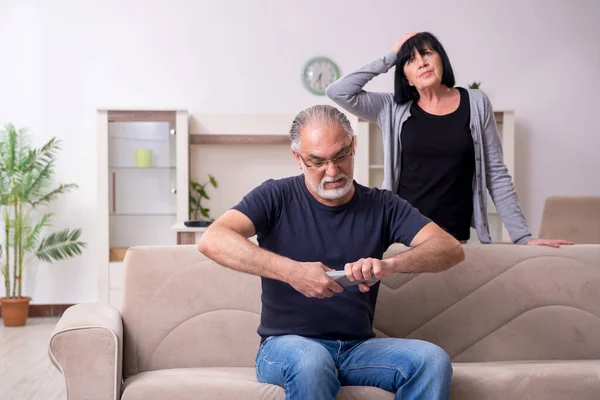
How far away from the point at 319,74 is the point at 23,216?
97.1 inches

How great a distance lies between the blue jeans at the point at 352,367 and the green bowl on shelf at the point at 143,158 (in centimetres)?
362

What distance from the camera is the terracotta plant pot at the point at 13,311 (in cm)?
560

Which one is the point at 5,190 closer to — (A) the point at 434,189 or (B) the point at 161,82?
(B) the point at 161,82

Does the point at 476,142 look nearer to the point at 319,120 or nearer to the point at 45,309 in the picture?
the point at 319,120

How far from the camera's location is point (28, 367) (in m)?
4.28

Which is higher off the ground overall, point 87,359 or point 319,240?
point 319,240

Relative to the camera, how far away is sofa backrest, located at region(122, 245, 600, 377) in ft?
8.34

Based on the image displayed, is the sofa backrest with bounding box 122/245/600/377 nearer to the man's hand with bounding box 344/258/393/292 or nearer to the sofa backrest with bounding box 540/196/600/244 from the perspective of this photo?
the man's hand with bounding box 344/258/393/292

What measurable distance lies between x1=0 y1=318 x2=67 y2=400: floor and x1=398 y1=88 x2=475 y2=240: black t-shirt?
1940 mm

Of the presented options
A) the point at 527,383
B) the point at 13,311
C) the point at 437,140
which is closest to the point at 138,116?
the point at 13,311

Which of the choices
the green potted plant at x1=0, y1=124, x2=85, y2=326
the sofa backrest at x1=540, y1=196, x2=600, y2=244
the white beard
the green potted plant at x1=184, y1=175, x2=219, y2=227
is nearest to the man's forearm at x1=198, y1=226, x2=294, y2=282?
the white beard

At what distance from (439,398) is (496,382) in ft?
1.11

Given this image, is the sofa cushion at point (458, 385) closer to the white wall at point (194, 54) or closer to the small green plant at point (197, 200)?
the small green plant at point (197, 200)

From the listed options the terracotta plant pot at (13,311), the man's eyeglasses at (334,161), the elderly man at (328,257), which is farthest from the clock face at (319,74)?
the man's eyeglasses at (334,161)
